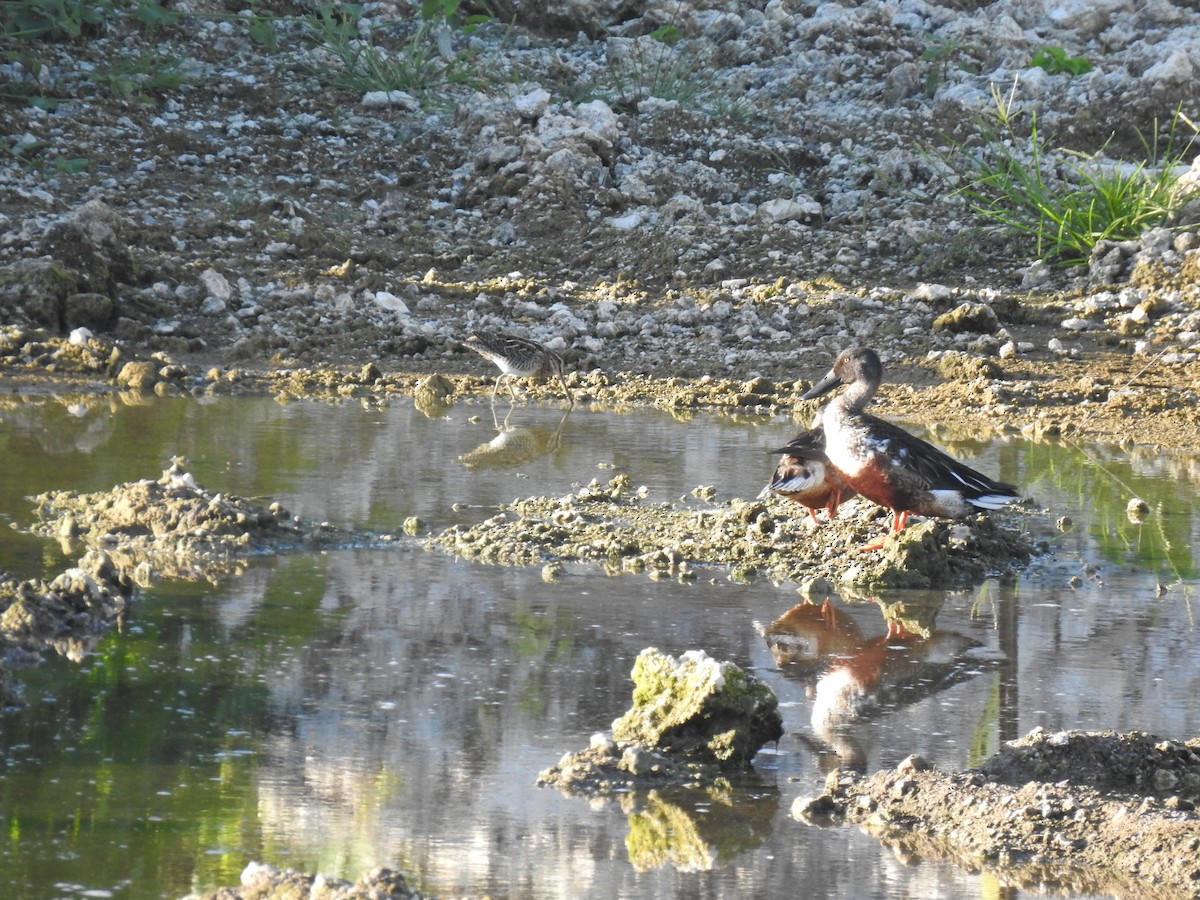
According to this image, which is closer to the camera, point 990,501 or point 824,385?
point 990,501

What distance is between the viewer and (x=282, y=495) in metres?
7.74

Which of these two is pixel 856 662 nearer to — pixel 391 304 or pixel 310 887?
pixel 310 887

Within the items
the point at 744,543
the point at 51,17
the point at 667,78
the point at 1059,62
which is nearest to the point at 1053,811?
the point at 744,543

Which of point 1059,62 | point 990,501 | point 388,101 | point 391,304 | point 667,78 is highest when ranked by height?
point 1059,62

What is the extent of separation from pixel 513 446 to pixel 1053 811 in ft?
18.3

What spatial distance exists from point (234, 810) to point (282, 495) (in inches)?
150

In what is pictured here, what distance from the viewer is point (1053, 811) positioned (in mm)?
4047

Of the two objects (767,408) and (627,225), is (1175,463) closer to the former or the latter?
(767,408)

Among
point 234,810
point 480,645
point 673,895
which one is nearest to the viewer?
point 673,895

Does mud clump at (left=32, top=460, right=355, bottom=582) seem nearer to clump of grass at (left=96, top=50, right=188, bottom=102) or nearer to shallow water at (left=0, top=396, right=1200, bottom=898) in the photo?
shallow water at (left=0, top=396, right=1200, bottom=898)

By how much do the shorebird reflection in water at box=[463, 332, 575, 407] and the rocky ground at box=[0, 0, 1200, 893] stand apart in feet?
1.17

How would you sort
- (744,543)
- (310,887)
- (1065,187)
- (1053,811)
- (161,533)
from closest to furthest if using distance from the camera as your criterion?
(310,887) → (1053,811) → (161,533) → (744,543) → (1065,187)

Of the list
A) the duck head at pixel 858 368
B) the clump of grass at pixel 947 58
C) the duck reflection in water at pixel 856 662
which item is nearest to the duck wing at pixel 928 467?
the duck reflection in water at pixel 856 662

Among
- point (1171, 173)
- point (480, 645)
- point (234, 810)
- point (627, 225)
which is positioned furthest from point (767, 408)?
point (234, 810)
